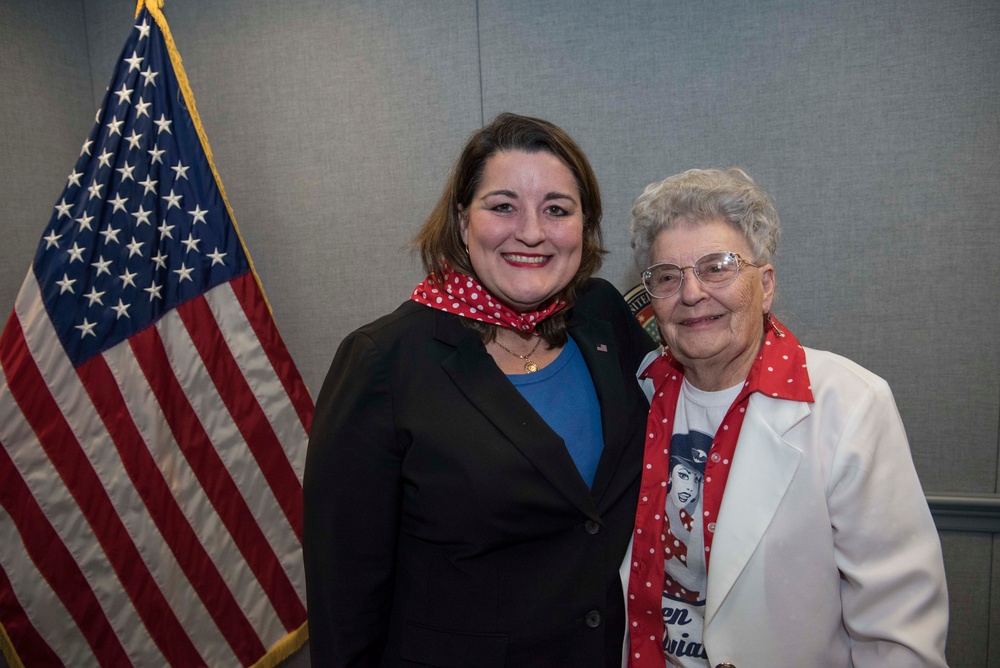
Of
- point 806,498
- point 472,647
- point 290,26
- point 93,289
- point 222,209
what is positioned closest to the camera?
point 806,498

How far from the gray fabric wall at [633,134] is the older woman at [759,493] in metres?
0.84

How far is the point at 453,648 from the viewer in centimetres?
131

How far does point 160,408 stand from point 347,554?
111 cm

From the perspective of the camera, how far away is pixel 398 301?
243 cm

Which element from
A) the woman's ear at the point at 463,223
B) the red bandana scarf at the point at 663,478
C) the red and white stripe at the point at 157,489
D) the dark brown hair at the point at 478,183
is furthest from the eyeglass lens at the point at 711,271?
the red and white stripe at the point at 157,489

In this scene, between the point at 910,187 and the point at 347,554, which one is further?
the point at 910,187

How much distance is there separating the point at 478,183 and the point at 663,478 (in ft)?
Answer: 2.54

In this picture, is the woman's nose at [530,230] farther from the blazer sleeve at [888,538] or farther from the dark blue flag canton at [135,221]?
the dark blue flag canton at [135,221]

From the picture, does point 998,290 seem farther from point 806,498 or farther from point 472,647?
point 472,647

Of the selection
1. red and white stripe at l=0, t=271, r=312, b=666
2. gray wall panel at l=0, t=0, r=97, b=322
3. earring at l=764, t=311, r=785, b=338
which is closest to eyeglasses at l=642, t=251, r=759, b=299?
earring at l=764, t=311, r=785, b=338

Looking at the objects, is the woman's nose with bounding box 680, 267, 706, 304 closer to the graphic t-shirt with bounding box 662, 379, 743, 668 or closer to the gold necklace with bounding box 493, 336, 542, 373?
the graphic t-shirt with bounding box 662, 379, 743, 668

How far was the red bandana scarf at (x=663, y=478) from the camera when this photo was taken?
126 cm

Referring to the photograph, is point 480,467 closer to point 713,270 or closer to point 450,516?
point 450,516

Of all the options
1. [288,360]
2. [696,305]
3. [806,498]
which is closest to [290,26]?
[288,360]
